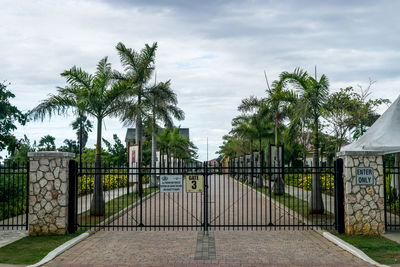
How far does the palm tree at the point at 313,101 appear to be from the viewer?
16031 mm

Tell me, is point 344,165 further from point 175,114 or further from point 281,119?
point 175,114

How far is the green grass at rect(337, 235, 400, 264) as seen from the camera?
9.50 meters

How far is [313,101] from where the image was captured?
638 inches

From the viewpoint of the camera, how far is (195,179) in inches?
504

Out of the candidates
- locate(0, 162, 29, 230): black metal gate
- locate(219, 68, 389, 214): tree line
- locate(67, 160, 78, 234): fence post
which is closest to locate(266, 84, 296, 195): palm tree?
locate(219, 68, 389, 214): tree line

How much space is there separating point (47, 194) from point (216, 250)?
4.96m

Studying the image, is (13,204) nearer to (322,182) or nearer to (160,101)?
(160,101)

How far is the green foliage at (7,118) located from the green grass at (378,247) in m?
15.7

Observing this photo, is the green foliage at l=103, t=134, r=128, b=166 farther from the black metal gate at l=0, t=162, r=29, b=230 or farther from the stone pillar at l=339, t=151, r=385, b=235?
the stone pillar at l=339, t=151, r=385, b=235

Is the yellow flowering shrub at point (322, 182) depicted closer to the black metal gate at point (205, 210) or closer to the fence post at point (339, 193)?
the black metal gate at point (205, 210)

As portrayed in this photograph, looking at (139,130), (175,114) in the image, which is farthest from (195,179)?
(175,114)

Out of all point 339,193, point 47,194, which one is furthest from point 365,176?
point 47,194

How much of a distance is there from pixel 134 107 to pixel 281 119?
13.9m

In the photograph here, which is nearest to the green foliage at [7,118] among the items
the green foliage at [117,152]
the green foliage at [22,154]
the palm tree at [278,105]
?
the green foliage at [22,154]
